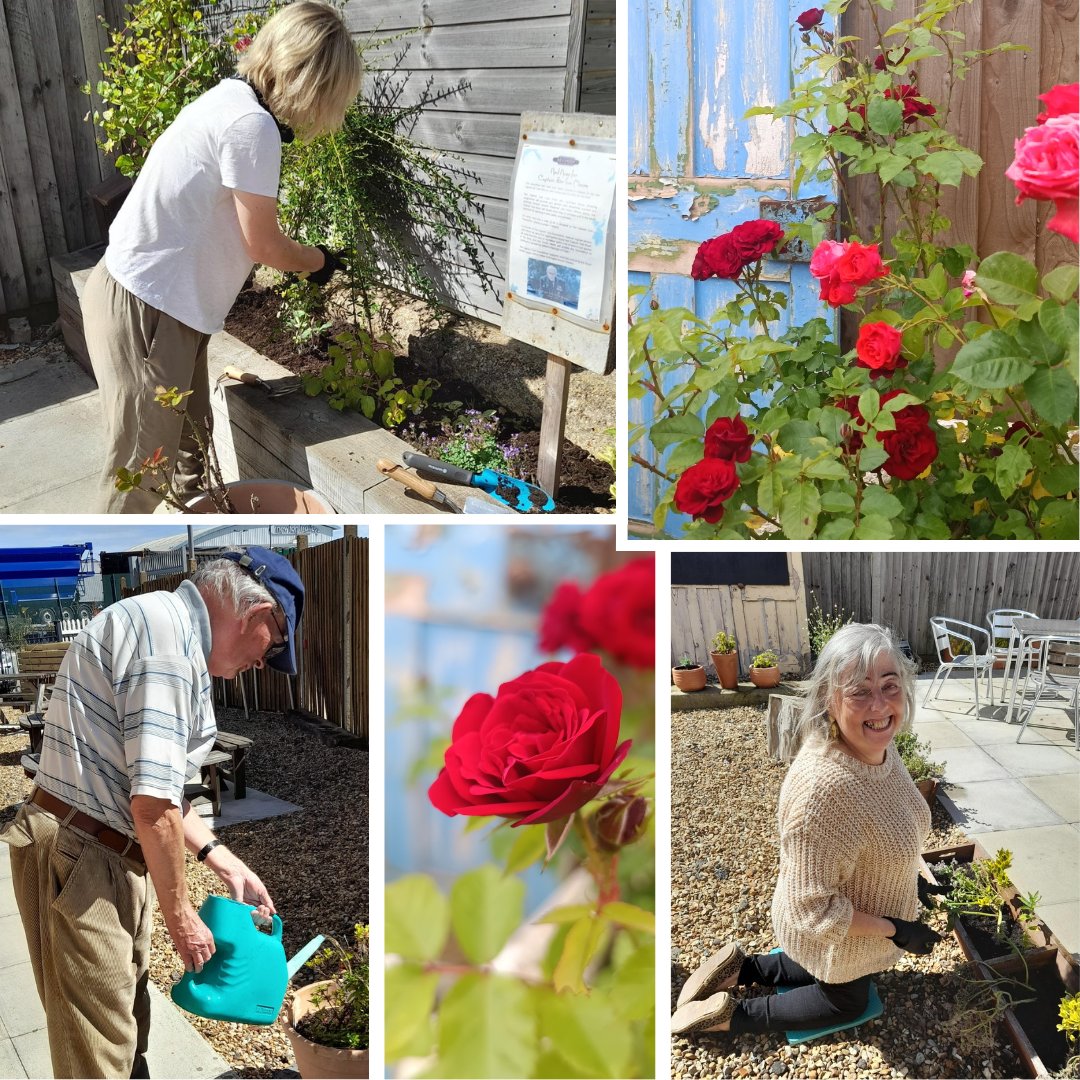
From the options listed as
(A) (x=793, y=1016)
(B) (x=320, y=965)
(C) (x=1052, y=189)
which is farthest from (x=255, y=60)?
(A) (x=793, y=1016)

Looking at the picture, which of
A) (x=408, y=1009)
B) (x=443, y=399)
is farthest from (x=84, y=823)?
(x=443, y=399)

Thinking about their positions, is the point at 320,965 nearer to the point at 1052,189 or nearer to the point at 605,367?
the point at 605,367

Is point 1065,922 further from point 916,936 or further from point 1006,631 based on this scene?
point 1006,631

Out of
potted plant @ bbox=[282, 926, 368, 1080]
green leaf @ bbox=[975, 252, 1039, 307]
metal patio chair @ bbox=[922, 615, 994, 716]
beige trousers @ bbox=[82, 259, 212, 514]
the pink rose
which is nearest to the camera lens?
the pink rose

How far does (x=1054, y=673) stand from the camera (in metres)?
1.62

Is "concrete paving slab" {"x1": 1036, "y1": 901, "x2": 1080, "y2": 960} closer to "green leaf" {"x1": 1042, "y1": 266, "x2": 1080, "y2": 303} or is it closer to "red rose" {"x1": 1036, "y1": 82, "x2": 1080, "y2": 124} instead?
"green leaf" {"x1": 1042, "y1": 266, "x2": 1080, "y2": 303}

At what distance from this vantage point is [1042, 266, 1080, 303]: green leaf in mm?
1372

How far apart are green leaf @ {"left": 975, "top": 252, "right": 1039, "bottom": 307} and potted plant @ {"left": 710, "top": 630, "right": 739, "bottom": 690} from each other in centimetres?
65

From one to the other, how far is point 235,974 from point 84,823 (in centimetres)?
36

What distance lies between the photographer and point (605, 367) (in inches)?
90.5

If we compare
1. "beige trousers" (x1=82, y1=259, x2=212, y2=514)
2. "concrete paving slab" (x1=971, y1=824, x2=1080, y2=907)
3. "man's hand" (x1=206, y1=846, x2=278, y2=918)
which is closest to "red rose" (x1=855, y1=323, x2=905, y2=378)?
"concrete paving slab" (x1=971, y1=824, x2=1080, y2=907)

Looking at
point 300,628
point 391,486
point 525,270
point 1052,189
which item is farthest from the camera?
point 391,486

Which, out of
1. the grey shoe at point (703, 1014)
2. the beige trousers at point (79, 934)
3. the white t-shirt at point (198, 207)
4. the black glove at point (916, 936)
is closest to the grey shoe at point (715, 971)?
the grey shoe at point (703, 1014)

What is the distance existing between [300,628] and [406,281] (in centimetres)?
200
